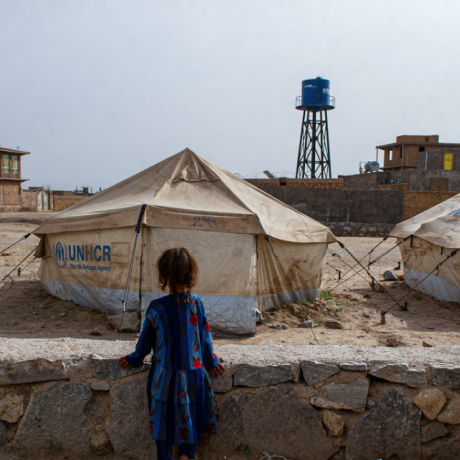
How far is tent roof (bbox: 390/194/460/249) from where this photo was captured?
7.64 metres

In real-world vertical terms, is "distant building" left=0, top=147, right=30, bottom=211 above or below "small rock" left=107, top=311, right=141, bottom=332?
above

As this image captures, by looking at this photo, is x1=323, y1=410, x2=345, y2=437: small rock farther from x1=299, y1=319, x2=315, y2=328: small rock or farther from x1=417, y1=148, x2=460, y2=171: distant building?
x1=417, y1=148, x2=460, y2=171: distant building

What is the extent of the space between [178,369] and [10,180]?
3729 cm

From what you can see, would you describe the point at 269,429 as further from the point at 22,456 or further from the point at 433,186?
the point at 433,186

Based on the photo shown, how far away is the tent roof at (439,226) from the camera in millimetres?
7637

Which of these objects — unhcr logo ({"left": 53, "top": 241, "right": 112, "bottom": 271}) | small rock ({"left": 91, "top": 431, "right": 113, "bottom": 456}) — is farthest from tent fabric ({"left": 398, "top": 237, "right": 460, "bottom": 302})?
small rock ({"left": 91, "top": 431, "right": 113, "bottom": 456})

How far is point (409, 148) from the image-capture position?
38.3 m

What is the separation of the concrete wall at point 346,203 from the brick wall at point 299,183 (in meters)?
3.02

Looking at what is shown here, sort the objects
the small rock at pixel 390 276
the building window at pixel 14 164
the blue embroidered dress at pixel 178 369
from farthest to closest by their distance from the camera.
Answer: the building window at pixel 14 164 < the small rock at pixel 390 276 < the blue embroidered dress at pixel 178 369

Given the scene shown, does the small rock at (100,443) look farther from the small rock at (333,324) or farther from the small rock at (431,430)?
the small rock at (333,324)

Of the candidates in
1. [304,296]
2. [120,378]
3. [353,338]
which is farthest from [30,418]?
[304,296]

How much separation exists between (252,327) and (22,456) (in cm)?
393

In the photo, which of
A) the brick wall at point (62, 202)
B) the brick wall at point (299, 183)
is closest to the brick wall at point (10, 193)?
the brick wall at point (62, 202)

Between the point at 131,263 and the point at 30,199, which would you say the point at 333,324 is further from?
the point at 30,199
